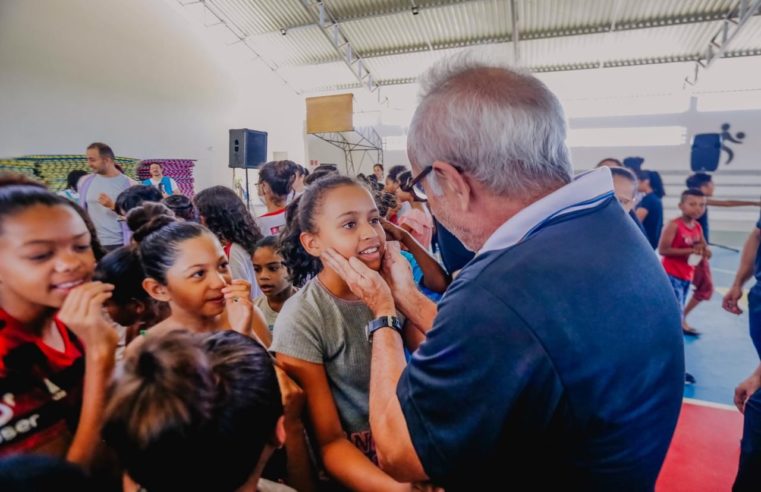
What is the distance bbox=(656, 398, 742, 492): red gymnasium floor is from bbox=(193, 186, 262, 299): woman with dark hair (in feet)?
8.45

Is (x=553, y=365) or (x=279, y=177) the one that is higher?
(x=279, y=177)

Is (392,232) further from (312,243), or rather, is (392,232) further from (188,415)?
(188,415)

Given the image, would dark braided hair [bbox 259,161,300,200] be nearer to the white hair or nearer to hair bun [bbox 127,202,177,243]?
hair bun [bbox 127,202,177,243]

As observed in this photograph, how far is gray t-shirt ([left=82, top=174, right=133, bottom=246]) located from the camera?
3920 mm

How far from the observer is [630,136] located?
12.1 metres

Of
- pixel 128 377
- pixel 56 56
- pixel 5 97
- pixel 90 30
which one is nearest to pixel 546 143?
pixel 128 377

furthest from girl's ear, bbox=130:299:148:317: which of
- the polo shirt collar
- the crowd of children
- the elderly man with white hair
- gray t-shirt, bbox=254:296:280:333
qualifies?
the polo shirt collar

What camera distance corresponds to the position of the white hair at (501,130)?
0.89m

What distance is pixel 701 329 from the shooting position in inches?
170

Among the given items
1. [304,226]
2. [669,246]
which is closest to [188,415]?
[304,226]

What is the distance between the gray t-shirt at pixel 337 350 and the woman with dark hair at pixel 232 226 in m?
1.40

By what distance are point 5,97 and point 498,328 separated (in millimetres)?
7860

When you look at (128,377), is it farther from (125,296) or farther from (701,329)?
(701,329)

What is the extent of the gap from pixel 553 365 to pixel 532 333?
0.07 metres
